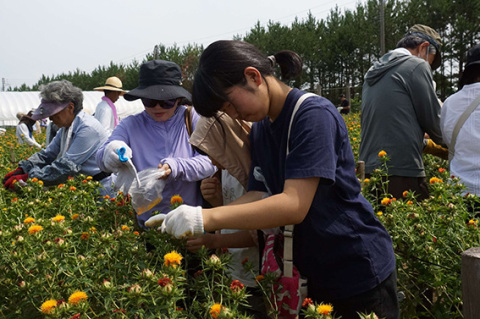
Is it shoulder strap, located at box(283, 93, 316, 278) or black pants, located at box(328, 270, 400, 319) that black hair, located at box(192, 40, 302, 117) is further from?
black pants, located at box(328, 270, 400, 319)

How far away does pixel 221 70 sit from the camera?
1.31 metres

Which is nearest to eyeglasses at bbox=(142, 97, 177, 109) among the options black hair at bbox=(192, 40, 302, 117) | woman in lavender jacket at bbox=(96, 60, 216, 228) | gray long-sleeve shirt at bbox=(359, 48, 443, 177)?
woman in lavender jacket at bbox=(96, 60, 216, 228)

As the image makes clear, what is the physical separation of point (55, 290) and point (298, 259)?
749mm

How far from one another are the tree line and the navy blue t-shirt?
22732mm

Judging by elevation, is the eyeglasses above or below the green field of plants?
above

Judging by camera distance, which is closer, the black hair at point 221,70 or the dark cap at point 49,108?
the black hair at point 221,70

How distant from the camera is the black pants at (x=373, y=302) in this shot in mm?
1416

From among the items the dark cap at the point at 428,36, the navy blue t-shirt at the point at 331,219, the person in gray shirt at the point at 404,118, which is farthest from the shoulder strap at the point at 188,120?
the dark cap at the point at 428,36

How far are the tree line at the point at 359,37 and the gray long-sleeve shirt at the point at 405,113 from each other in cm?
2106

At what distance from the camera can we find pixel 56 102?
3.29 metres

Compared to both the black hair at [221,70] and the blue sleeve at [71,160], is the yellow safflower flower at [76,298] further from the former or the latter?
the blue sleeve at [71,160]

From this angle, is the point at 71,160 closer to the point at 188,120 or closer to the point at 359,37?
the point at 188,120

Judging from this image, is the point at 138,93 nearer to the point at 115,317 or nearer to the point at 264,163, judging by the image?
the point at 264,163

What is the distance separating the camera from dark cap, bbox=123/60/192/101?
89.0 inches
